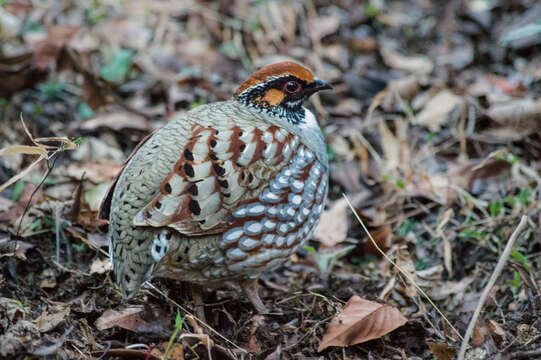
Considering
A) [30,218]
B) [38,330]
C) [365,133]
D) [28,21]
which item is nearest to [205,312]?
[38,330]

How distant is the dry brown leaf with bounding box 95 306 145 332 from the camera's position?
3.30 meters

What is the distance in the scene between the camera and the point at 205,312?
12.3 feet

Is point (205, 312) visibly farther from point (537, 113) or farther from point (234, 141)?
point (537, 113)

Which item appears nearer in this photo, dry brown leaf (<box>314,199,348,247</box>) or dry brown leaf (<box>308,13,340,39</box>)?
dry brown leaf (<box>314,199,348,247</box>)

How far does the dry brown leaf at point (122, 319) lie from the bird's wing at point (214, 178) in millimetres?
569

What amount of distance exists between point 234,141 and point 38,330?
1399 mm

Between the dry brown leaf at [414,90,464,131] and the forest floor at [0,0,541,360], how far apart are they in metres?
0.03

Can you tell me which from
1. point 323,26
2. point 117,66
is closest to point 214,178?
point 117,66

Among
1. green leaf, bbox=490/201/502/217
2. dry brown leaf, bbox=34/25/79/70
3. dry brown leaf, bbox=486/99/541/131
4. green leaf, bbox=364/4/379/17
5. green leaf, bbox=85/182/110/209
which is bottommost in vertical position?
green leaf, bbox=490/201/502/217

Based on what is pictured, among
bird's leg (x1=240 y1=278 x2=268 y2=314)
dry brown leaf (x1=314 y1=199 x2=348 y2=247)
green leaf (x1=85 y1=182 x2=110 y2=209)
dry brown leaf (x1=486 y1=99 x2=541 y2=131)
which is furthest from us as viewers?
dry brown leaf (x1=486 y1=99 x2=541 y2=131)

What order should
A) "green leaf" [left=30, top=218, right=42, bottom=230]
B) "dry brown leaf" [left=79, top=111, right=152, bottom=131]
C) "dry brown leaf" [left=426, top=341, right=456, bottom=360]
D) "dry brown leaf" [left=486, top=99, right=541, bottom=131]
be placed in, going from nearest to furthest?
"dry brown leaf" [left=426, top=341, right=456, bottom=360] → "green leaf" [left=30, top=218, right=42, bottom=230] → "dry brown leaf" [left=486, top=99, right=541, bottom=131] → "dry brown leaf" [left=79, top=111, right=152, bottom=131]

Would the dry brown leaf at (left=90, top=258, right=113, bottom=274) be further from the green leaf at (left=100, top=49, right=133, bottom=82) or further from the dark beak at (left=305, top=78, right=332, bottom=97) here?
the green leaf at (left=100, top=49, right=133, bottom=82)

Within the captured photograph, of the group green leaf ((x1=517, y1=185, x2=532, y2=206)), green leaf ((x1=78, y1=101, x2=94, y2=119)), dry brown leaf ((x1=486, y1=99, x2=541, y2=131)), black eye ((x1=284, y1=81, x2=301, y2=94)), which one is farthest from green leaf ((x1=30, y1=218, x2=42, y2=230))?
dry brown leaf ((x1=486, y1=99, x2=541, y2=131))

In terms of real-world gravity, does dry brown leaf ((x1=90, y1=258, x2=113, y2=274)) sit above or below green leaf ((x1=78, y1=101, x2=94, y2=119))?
below
